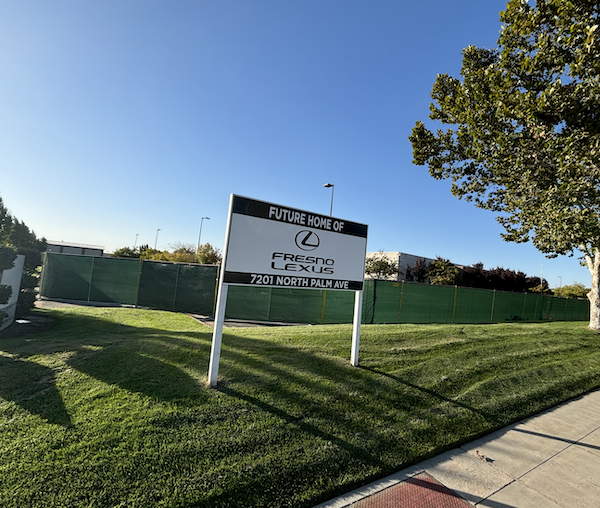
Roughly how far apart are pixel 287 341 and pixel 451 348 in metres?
3.66

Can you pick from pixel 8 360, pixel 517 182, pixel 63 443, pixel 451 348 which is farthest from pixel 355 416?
pixel 517 182

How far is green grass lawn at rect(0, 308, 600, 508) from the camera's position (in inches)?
107

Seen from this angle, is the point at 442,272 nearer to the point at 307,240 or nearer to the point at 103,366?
the point at 307,240

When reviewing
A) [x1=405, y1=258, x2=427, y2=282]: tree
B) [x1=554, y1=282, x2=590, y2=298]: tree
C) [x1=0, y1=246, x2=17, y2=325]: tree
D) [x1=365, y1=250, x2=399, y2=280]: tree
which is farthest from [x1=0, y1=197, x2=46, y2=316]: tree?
[x1=554, y1=282, x2=590, y2=298]: tree

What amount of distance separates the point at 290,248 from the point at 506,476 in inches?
146

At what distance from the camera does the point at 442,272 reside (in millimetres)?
38594

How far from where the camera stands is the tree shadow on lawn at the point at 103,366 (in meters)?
3.89

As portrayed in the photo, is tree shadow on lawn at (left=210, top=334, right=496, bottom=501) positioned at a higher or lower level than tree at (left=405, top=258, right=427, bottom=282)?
lower

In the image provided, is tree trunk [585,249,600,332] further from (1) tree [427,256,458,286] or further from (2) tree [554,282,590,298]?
(2) tree [554,282,590,298]

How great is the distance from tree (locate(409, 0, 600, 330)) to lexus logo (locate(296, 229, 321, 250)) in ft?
21.5

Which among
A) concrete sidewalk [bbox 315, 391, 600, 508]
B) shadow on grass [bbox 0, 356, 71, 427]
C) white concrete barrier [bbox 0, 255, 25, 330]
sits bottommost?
concrete sidewalk [bbox 315, 391, 600, 508]

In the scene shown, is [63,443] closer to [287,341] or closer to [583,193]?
[287,341]

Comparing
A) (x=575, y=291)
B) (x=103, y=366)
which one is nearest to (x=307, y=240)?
(x=103, y=366)

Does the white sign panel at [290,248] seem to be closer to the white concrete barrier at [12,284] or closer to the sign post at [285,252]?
the sign post at [285,252]
